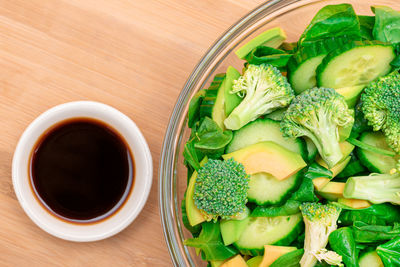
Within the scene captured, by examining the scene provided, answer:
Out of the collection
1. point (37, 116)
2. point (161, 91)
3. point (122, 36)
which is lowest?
point (37, 116)

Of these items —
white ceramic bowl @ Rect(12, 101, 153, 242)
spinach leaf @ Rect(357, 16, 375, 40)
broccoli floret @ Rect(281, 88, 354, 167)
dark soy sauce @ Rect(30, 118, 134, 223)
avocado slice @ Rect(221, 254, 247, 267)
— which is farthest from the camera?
dark soy sauce @ Rect(30, 118, 134, 223)

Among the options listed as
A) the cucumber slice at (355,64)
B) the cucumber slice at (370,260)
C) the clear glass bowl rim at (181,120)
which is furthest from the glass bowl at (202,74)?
the cucumber slice at (370,260)

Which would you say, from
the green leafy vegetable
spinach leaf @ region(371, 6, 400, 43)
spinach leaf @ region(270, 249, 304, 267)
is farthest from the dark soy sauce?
spinach leaf @ region(371, 6, 400, 43)

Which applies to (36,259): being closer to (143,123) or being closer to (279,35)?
(143,123)

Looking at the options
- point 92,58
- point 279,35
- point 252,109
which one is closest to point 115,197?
point 92,58

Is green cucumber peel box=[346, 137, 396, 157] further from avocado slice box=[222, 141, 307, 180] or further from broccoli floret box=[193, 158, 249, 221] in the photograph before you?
broccoli floret box=[193, 158, 249, 221]

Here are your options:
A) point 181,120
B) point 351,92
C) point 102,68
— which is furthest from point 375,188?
point 102,68

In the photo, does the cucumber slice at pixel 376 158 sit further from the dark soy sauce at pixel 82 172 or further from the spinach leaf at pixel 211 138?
the dark soy sauce at pixel 82 172
